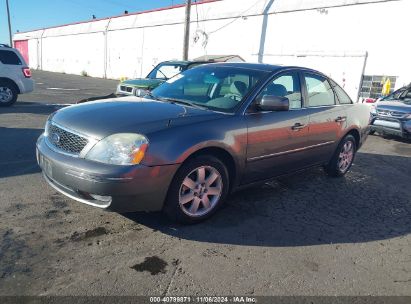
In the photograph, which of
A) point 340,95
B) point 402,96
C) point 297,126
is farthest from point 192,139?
point 402,96

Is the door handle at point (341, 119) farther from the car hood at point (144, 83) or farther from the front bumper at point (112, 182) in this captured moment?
the car hood at point (144, 83)

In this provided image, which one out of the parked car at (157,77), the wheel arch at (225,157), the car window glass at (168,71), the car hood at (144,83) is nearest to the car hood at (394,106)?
the parked car at (157,77)

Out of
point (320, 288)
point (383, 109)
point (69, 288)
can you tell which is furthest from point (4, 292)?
point (383, 109)

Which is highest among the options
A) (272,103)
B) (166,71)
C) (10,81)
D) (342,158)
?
(272,103)

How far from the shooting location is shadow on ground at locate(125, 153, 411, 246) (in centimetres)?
362

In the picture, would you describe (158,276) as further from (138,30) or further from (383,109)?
(138,30)

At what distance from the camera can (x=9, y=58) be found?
11391 millimetres

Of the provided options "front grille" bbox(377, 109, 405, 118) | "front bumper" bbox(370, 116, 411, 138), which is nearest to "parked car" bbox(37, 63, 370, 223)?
"front bumper" bbox(370, 116, 411, 138)

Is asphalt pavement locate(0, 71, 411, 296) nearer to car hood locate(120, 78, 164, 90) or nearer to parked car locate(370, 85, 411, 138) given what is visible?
parked car locate(370, 85, 411, 138)

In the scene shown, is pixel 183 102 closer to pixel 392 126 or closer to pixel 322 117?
pixel 322 117

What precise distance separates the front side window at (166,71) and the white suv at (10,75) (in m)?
3.98

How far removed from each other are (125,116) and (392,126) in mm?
8006

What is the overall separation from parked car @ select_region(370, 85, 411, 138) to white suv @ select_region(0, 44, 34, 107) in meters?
10.5

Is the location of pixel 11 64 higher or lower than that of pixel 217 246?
higher
